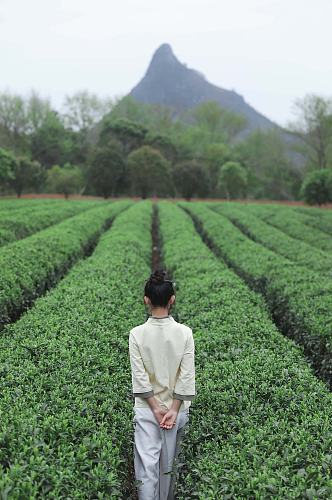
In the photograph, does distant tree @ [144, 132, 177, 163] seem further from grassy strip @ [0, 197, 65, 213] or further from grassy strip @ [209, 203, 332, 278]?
grassy strip @ [209, 203, 332, 278]

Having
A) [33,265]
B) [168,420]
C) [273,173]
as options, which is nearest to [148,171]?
[273,173]

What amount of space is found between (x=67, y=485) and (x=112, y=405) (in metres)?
1.11

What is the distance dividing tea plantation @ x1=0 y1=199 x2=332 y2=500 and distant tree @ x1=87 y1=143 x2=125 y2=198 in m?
39.2

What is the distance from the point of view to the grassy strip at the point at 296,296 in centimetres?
596

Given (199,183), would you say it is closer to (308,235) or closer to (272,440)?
(308,235)

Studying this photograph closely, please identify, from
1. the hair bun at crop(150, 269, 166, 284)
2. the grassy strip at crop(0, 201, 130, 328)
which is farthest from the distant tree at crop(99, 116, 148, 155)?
the hair bun at crop(150, 269, 166, 284)

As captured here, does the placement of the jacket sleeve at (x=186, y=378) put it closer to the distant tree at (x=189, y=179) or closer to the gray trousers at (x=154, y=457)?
the gray trousers at (x=154, y=457)

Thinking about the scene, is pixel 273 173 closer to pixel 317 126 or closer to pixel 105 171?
pixel 317 126

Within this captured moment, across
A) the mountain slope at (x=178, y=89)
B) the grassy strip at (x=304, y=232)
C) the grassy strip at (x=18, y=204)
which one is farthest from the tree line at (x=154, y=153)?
the mountain slope at (x=178, y=89)

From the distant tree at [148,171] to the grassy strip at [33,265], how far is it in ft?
110

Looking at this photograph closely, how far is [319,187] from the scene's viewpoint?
34812mm

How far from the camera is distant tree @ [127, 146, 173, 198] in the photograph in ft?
153

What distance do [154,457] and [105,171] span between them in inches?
1800

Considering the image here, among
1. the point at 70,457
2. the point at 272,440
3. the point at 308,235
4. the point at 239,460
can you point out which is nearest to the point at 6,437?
the point at 70,457
